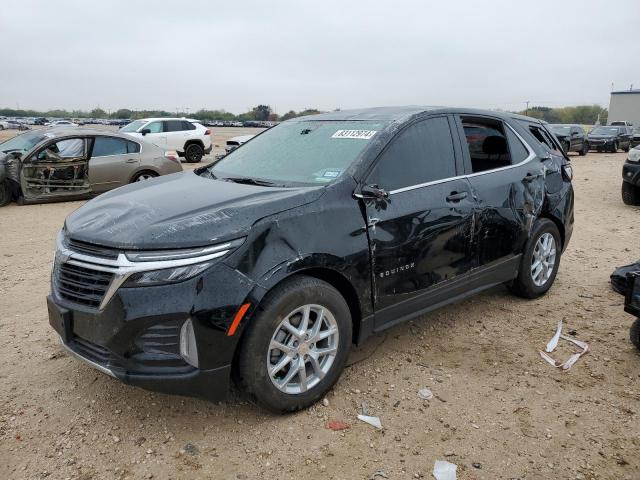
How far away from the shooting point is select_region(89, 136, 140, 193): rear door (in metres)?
9.83

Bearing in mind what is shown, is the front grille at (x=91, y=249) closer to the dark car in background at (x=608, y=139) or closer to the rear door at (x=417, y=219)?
the rear door at (x=417, y=219)

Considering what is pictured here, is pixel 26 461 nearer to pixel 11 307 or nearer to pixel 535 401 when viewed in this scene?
pixel 11 307

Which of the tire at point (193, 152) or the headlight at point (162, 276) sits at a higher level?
the tire at point (193, 152)

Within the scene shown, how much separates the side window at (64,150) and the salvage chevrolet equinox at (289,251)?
674 centimetres

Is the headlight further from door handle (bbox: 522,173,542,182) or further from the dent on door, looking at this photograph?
the dent on door

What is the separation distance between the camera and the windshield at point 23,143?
380 inches

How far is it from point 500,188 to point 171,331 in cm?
280

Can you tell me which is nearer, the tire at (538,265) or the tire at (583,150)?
the tire at (538,265)

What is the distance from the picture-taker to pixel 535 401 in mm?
3150

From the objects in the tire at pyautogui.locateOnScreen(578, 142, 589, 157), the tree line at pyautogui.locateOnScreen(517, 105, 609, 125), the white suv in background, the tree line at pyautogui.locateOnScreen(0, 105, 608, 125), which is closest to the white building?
the tree line at pyautogui.locateOnScreen(0, 105, 608, 125)

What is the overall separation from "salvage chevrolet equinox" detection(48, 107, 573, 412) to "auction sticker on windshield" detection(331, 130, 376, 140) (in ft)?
0.05

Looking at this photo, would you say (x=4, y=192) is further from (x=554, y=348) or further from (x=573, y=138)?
(x=573, y=138)

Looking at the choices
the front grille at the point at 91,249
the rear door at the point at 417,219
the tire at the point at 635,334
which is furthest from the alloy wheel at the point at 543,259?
the front grille at the point at 91,249

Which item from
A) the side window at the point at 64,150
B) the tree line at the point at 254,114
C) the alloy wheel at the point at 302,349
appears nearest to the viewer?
the alloy wheel at the point at 302,349
